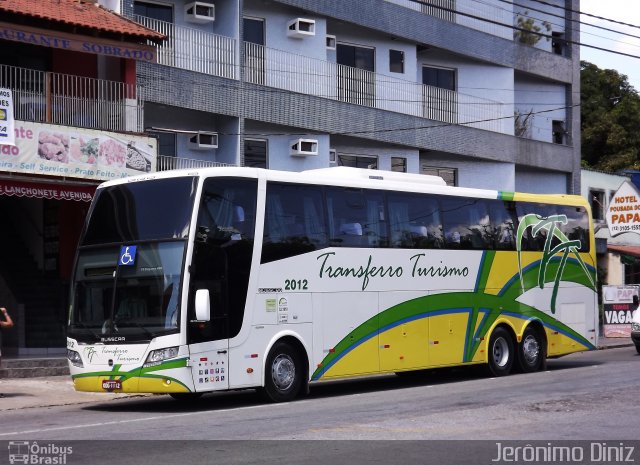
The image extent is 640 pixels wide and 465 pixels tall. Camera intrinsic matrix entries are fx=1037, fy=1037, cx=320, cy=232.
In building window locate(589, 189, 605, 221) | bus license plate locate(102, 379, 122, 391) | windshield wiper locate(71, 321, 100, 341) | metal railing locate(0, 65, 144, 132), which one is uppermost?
metal railing locate(0, 65, 144, 132)

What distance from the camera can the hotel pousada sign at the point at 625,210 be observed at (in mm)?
35469

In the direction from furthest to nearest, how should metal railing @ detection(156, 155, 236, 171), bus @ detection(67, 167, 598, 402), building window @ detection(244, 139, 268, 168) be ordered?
1. building window @ detection(244, 139, 268, 168)
2. metal railing @ detection(156, 155, 236, 171)
3. bus @ detection(67, 167, 598, 402)

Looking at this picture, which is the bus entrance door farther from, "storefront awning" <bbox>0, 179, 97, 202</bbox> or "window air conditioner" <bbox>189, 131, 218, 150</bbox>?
"window air conditioner" <bbox>189, 131, 218, 150</bbox>

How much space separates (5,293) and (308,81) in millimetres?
11105

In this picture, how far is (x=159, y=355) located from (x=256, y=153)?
50.2 feet

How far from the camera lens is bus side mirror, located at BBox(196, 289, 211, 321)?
15.1 m

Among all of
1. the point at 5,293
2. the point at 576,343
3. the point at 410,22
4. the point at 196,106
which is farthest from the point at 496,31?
the point at 5,293

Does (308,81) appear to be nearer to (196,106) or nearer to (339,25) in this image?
(339,25)

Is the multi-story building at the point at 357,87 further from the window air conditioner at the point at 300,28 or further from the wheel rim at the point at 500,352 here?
the wheel rim at the point at 500,352

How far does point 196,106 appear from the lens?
1082 inches

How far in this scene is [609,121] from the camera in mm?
56969

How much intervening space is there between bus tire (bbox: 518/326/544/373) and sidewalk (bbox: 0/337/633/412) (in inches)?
317

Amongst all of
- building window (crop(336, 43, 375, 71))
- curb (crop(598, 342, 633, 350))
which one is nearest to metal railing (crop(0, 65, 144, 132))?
building window (crop(336, 43, 375, 71))

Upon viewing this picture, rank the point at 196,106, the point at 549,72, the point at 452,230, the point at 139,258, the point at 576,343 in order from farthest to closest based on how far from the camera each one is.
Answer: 1. the point at 549,72
2. the point at 196,106
3. the point at 576,343
4. the point at 452,230
5. the point at 139,258
